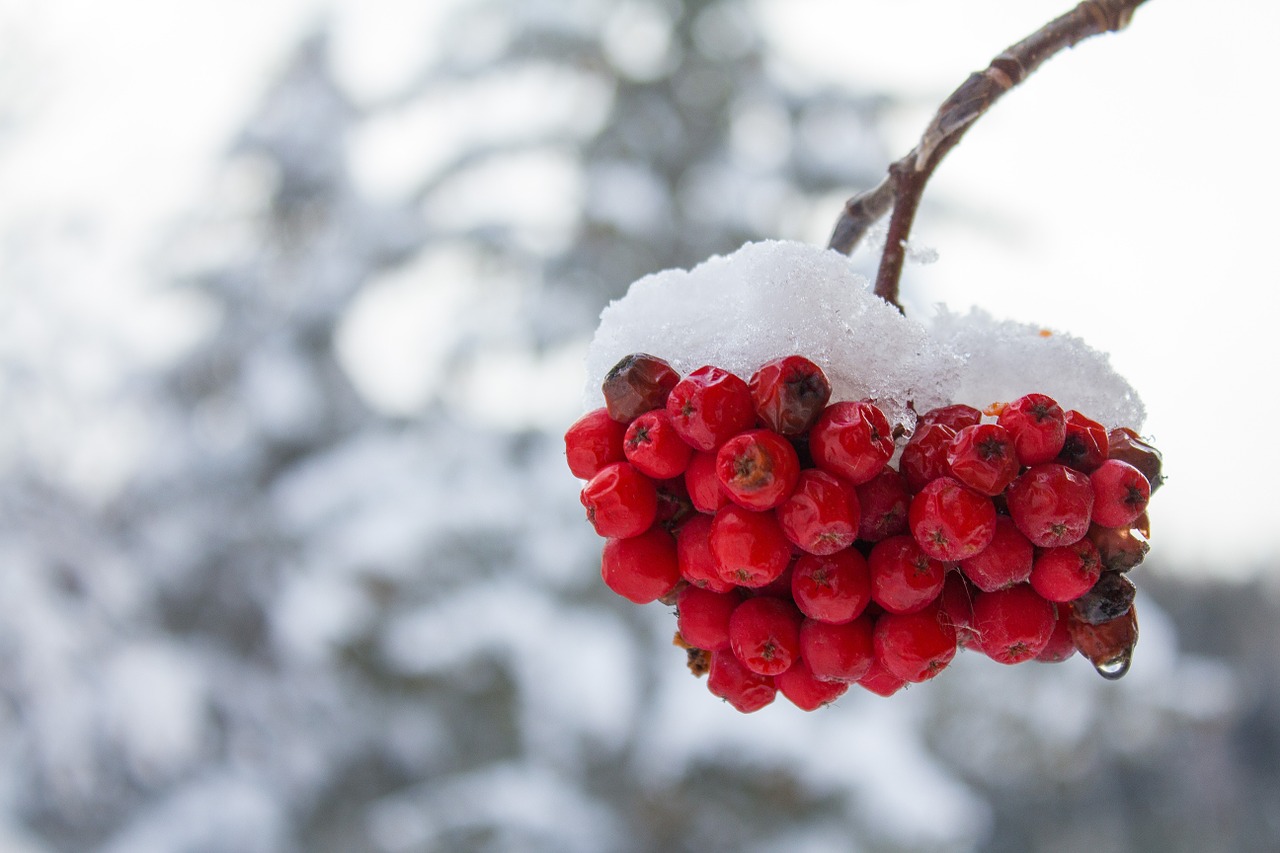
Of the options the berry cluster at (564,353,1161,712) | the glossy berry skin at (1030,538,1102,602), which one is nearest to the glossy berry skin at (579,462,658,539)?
the berry cluster at (564,353,1161,712)

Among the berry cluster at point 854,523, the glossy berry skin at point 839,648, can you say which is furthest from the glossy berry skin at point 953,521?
the glossy berry skin at point 839,648

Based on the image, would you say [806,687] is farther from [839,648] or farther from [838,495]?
[838,495]

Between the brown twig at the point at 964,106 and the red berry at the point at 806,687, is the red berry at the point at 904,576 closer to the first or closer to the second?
the red berry at the point at 806,687

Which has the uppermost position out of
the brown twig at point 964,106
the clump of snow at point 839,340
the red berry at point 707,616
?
the brown twig at point 964,106

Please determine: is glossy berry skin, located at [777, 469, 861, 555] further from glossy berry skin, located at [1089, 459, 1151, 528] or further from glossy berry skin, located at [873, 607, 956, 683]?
glossy berry skin, located at [1089, 459, 1151, 528]

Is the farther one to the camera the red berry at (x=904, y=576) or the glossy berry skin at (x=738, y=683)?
the glossy berry skin at (x=738, y=683)

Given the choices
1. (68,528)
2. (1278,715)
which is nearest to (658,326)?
(68,528)
